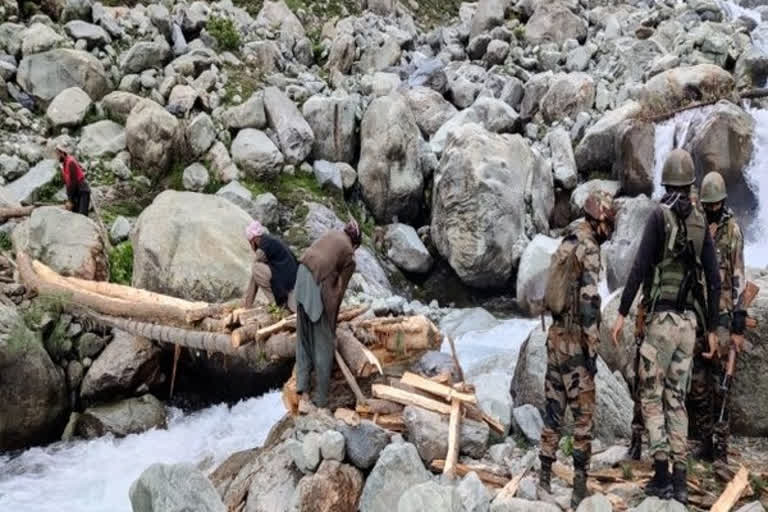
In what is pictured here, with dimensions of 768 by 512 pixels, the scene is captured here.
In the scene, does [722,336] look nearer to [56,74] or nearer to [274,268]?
[274,268]

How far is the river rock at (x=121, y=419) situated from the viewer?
33.6 feet

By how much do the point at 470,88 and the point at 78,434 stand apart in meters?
14.8

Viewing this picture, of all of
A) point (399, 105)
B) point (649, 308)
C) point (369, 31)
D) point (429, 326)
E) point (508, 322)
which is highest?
point (369, 31)

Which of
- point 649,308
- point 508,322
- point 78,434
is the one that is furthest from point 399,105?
point 649,308

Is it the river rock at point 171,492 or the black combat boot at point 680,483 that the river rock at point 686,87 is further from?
the river rock at point 171,492

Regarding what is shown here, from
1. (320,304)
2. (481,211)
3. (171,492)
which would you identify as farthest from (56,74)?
(171,492)

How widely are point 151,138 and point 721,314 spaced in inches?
525

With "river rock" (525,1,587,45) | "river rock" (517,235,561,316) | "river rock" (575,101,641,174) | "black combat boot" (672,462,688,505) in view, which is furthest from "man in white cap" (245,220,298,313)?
"river rock" (525,1,587,45)

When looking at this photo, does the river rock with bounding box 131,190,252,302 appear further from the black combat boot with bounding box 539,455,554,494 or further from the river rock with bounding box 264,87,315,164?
the black combat boot with bounding box 539,455,554,494

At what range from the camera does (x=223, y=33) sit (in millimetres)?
21078

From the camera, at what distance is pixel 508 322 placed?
14.6m

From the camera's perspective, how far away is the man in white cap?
9453mm

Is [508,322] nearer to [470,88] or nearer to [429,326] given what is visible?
[429,326]

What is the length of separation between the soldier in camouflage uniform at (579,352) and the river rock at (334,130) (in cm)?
1254
